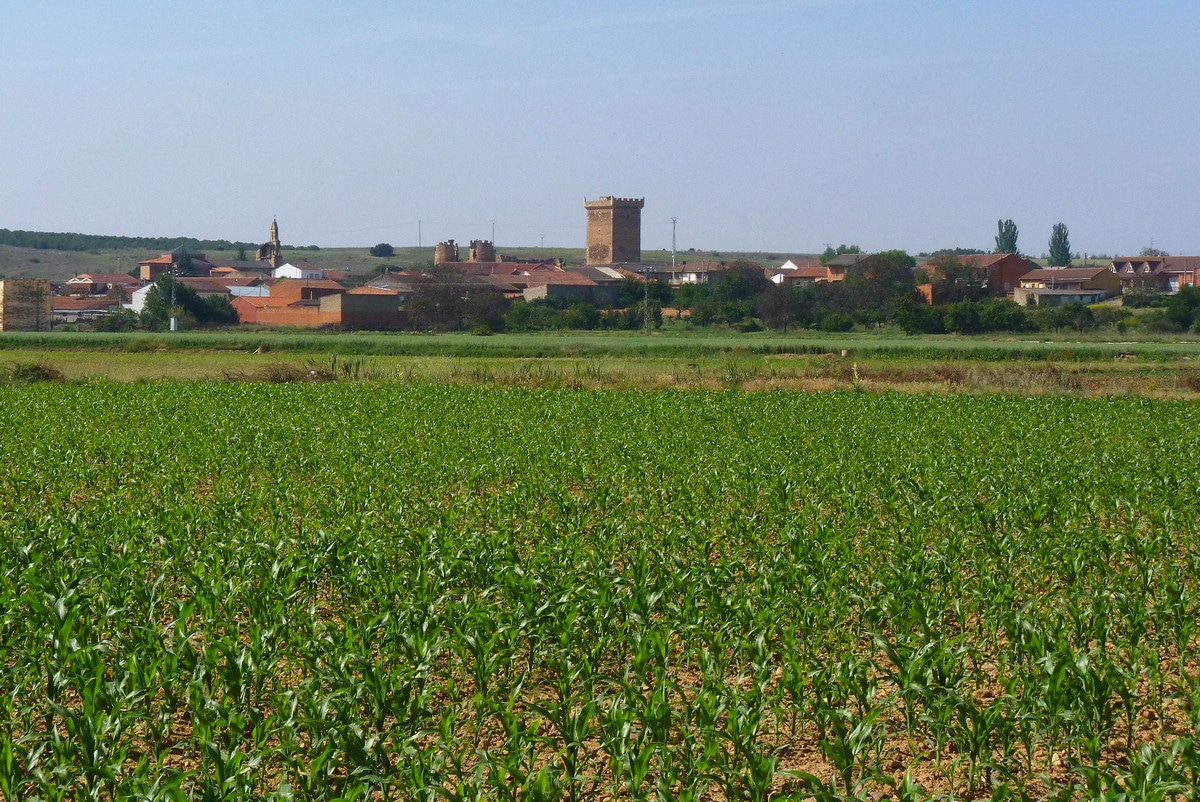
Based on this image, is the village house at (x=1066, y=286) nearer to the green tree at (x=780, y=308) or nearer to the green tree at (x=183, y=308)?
the green tree at (x=780, y=308)

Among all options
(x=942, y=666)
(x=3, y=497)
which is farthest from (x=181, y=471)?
(x=942, y=666)

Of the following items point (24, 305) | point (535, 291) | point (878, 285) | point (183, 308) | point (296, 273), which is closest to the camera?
point (24, 305)

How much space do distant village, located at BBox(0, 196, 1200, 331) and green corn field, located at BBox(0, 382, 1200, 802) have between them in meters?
71.3

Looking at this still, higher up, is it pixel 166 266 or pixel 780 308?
pixel 166 266

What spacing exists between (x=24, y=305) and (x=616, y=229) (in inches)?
3200

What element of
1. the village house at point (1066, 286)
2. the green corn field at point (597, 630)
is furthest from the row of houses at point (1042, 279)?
the green corn field at point (597, 630)

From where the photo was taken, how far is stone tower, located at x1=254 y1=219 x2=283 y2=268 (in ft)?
557

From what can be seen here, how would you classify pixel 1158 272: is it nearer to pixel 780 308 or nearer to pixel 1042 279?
pixel 1042 279

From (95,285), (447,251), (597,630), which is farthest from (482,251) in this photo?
(597,630)

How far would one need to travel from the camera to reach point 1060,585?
1110 centimetres

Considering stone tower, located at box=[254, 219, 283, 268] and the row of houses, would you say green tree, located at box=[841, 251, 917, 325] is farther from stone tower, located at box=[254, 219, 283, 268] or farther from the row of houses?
stone tower, located at box=[254, 219, 283, 268]

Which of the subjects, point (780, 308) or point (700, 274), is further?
point (700, 274)

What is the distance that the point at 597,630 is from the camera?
8.65m

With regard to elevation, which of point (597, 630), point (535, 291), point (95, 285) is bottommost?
point (597, 630)
